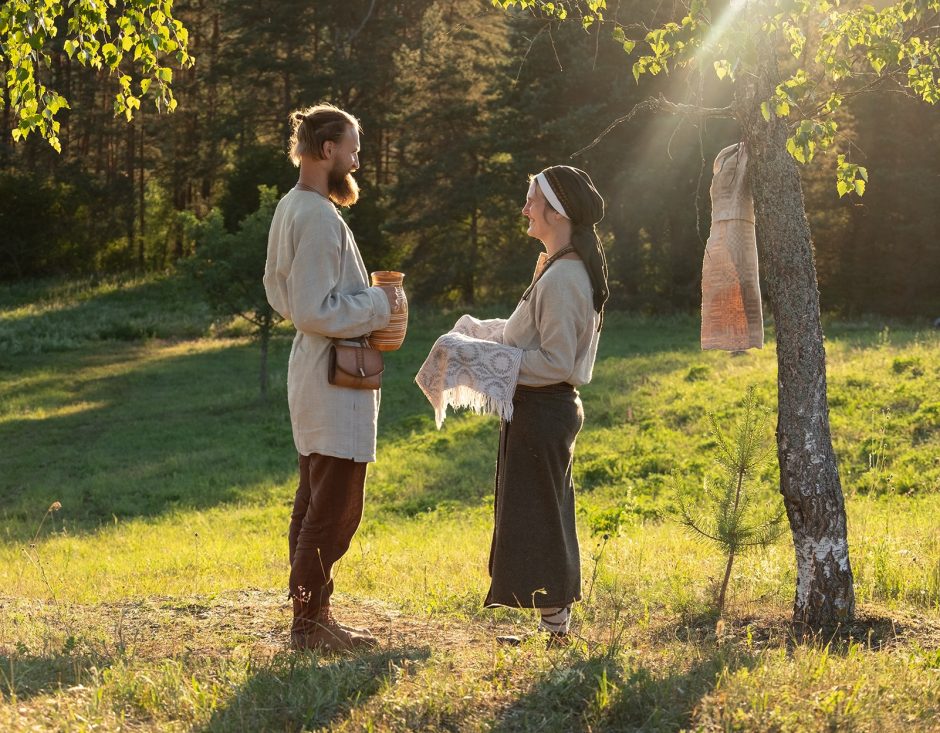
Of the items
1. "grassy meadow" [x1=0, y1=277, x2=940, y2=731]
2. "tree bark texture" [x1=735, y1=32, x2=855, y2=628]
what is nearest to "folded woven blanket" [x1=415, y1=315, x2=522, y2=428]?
"grassy meadow" [x1=0, y1=277, x2=940, y2=731]

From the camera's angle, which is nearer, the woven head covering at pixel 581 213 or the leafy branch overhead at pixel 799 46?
the leafy branch overhead at pixel 799 46

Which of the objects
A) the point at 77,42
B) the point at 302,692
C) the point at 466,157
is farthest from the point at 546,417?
the point at 466,157

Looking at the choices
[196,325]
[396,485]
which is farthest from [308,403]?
[196,325]

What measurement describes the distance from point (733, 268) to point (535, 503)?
1.55 metres

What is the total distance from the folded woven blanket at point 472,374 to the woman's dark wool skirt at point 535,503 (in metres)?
0.14

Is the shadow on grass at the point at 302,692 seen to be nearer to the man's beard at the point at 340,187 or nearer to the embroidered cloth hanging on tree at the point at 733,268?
the man's beard at the point at 340,187

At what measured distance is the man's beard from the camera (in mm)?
4492

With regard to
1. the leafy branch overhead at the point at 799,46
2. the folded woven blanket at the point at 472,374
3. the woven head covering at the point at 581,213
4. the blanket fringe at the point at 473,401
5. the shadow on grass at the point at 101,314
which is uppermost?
the leafy branch overhead at the point at 799,46

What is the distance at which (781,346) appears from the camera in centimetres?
498

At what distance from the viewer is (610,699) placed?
3648 millimetres

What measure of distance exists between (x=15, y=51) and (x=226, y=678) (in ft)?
11.4

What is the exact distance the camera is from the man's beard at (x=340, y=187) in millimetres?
4492

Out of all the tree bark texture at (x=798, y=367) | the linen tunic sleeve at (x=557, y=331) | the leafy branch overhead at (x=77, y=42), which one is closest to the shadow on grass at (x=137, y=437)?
the leafy branch overhead at (x=77, y=42)

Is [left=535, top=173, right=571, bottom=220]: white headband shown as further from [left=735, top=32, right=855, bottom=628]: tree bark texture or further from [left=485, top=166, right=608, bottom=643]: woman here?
[left=735, top=32, right=855, bottom=628]: tree bark texture
